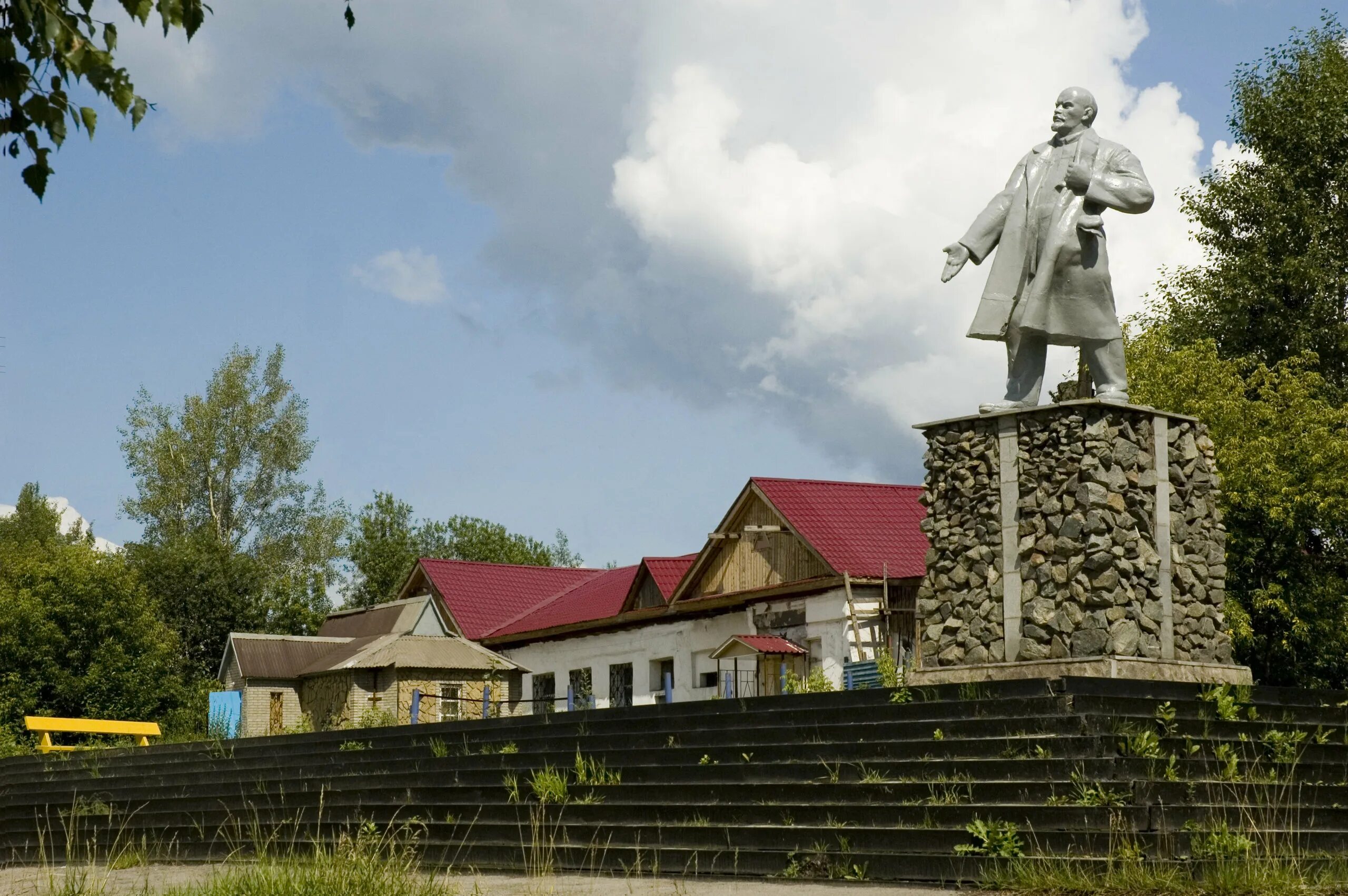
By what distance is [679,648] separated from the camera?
29.5m

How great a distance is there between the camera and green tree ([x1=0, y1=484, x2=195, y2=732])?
34781mm

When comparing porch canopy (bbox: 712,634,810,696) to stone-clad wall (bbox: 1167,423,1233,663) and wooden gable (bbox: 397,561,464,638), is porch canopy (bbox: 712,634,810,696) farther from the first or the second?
stone-clad wall (bbox: 1167,423,1233,663)

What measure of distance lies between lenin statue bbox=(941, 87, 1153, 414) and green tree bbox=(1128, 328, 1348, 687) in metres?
11.6

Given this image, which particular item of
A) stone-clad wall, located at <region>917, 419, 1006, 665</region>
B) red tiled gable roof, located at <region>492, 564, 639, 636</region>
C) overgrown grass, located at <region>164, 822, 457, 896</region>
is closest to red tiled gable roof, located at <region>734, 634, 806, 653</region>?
red tiled gable roof, located at <region>492, 564, 639, 636</region>

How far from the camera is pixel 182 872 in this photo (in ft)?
34.3

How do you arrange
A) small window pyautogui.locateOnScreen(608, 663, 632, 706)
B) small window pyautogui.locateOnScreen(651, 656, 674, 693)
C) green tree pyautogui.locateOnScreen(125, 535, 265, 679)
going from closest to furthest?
small window pyautogui.locateOnScreen(651, 656, 674, 693), small window pyautogui.locateOnScreen(608, 663, 632, 706), green tree pyautogui.locateOnScreen(125, 535, 265, 679)

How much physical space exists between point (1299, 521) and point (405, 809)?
1818 cm

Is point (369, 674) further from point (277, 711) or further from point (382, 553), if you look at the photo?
point (382, 553)

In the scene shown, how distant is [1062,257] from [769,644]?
13358 mm

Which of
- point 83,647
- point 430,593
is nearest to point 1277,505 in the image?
point 430,593

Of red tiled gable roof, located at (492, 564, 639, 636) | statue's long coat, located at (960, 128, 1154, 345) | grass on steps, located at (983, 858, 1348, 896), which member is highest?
statue's long coat, located at (960, 128, 1154, 345)

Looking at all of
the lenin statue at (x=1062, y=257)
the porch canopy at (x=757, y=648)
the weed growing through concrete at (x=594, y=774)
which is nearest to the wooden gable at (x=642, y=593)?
the porch canopy at (x=757, y=648)

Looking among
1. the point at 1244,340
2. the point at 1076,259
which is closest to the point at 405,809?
the point at 1076,259

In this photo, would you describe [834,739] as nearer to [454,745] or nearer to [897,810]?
[897,810]
